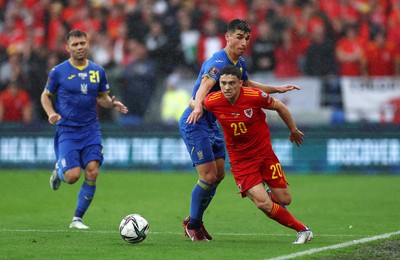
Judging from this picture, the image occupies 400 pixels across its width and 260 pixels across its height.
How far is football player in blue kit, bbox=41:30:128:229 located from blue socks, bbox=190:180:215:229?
1949mm

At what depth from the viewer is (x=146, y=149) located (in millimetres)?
20266

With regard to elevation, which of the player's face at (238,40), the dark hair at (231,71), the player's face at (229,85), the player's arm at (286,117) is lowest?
the player's arm at (286,117)

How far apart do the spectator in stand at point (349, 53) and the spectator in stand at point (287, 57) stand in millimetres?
880

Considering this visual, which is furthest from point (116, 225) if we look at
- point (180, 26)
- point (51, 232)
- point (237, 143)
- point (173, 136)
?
point (180, 26)

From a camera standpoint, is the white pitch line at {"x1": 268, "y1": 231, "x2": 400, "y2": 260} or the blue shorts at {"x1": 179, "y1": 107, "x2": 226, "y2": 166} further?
the blue shorts at {"x1": 179, "y1": 107, "x2": 226, "y2": 166}

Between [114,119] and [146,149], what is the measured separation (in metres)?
1.59

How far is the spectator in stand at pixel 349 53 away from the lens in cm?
1959

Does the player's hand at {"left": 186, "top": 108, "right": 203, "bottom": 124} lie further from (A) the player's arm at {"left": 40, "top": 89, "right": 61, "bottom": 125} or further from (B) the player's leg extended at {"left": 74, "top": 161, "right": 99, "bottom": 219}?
(B) the player's leg extended at {"left": 74, "top": 161, "right": 99, "bottom": 219}

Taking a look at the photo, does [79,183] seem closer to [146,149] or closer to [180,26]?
[146,149]

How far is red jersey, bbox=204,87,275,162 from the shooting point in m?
9.30

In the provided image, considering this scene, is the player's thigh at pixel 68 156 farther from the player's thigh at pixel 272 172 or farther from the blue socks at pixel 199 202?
the player's thigh at pixel 272 172

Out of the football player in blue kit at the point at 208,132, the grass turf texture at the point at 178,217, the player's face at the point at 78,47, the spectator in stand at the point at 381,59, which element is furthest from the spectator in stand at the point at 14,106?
the football player in blue kit at the point at 208,132

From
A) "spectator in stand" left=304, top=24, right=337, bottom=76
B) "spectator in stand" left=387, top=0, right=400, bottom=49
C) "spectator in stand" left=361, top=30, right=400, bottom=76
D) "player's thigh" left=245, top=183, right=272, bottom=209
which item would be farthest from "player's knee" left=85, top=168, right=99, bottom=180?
"spectator in stand" left=387, top=0, right=400, bottom=49

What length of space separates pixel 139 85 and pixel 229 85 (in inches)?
452
